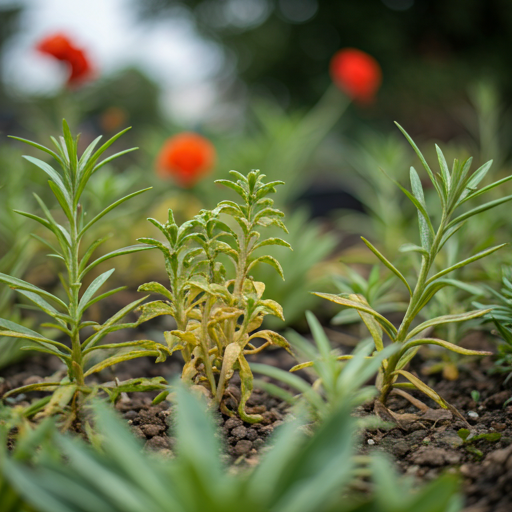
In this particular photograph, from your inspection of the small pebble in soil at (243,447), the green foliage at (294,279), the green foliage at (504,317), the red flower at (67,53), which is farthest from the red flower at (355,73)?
the small pebble in soil at (243,447)

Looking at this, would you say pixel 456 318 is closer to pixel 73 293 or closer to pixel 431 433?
pixel 431 433

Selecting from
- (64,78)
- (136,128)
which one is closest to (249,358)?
(64,78)

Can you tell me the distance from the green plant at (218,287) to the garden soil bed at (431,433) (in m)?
0.07

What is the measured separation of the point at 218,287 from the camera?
731mm

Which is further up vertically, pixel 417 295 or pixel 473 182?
pixel 473 182

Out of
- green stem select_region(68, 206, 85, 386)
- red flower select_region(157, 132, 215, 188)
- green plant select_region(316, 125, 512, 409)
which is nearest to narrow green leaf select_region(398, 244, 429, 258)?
green plant select_region(316, 125, 512, 409)

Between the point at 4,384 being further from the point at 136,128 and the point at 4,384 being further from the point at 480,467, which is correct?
the point at 136,128

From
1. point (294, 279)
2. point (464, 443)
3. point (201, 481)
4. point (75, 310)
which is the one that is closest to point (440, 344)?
point (464, 443)

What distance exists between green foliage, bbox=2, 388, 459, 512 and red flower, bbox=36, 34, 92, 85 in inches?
81.8

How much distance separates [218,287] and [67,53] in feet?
6.17

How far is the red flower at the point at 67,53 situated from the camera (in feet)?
6.85

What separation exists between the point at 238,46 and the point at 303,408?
482 centimetres

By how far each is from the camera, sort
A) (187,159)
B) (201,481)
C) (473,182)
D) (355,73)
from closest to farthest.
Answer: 1. (201,481)
2. (473,182)
3. (187,159)
4. (355,73)

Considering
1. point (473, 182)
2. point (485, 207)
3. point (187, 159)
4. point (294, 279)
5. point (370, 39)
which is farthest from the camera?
point (370, 39)
